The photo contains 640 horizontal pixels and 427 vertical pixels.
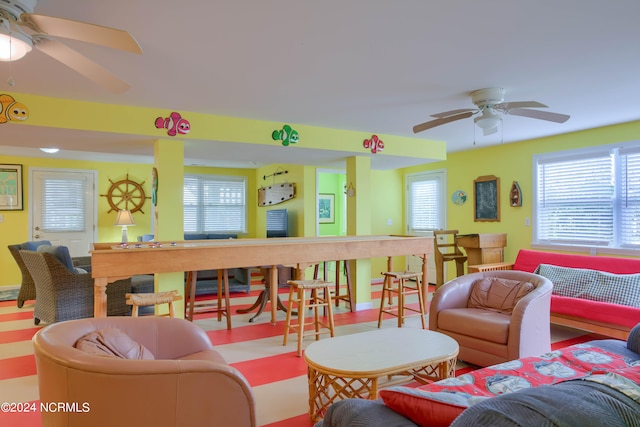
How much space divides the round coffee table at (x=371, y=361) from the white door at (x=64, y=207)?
638cm

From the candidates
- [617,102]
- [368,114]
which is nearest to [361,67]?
[368,114]

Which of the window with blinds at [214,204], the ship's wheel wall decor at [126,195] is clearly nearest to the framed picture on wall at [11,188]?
the ship's wheel wall decor at [126,195]

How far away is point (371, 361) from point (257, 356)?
157 centimetres

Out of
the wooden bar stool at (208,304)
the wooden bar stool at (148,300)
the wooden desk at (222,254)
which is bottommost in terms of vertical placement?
the wooden bar stool at (208,304)

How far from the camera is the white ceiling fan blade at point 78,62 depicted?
1.94 m

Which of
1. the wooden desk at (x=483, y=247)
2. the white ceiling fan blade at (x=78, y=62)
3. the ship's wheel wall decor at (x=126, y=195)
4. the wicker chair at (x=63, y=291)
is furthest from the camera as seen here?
the ship's wheel wall decor at (x=126, y=195)

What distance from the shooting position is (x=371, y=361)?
2.21 metres

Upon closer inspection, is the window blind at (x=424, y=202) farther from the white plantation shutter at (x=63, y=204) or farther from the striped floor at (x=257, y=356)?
the white plantation shutter at (x=63, y=204)

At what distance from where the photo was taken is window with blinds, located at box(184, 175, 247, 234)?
26.7 ft

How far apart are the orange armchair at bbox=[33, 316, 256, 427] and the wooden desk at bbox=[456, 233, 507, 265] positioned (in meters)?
4.50

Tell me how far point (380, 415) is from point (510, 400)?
→ 1.42ft

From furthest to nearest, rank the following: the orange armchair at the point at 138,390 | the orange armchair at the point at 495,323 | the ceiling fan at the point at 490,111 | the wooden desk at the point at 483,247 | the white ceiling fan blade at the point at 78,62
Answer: the wooden desk at the point at 483,247, the ceiling fan at the point at 490,111, the orange armchair at the point at 495,323, the white ceiling fan blade at the point at 78,62, the orange armchair at the point at 138,390

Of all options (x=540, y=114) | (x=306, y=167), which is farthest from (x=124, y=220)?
(x=540, y=114)

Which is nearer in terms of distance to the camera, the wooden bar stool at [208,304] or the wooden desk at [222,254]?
the wooden desk at [222,254]
